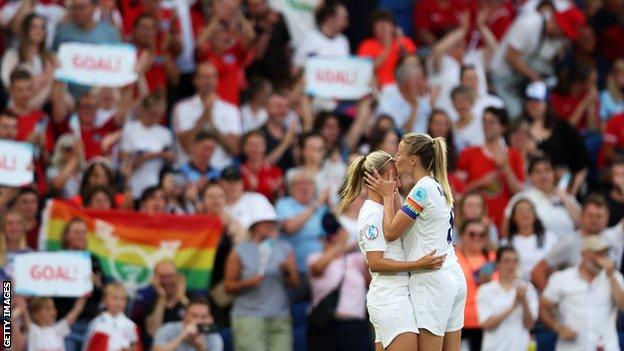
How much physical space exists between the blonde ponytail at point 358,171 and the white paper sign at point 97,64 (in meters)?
5.18

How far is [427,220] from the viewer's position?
1105 cm

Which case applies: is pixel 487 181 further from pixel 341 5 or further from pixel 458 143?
pixel 341 5

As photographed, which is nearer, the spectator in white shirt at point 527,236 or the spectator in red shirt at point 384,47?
the spectator in white shirt at point 527,236

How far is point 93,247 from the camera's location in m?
14.8

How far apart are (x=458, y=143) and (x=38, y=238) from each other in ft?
15.9

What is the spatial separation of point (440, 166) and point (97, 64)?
5668 millimetres

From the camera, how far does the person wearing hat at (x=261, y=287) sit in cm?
1454

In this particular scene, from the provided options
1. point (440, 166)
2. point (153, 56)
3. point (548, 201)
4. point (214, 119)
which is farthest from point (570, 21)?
point (440, 166)

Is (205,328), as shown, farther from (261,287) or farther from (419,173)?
(419,173)

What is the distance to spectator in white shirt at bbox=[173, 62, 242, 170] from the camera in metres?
16.8

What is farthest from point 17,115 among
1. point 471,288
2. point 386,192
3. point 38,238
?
point 386,192

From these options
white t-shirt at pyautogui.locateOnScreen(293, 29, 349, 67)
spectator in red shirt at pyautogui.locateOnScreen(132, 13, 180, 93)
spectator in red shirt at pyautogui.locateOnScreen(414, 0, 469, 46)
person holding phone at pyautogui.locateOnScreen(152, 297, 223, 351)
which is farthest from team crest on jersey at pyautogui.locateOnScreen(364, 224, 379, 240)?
spectator in red shirt at pyautogui.locateOnScreen(414, 0, 469, 46)

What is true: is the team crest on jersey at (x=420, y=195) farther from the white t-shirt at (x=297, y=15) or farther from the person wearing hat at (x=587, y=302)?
the white t-shirt at (x=297, y=15)

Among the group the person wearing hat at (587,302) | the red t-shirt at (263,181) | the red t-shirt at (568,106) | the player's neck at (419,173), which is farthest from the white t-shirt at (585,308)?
the red t-shirt at (568,106)
